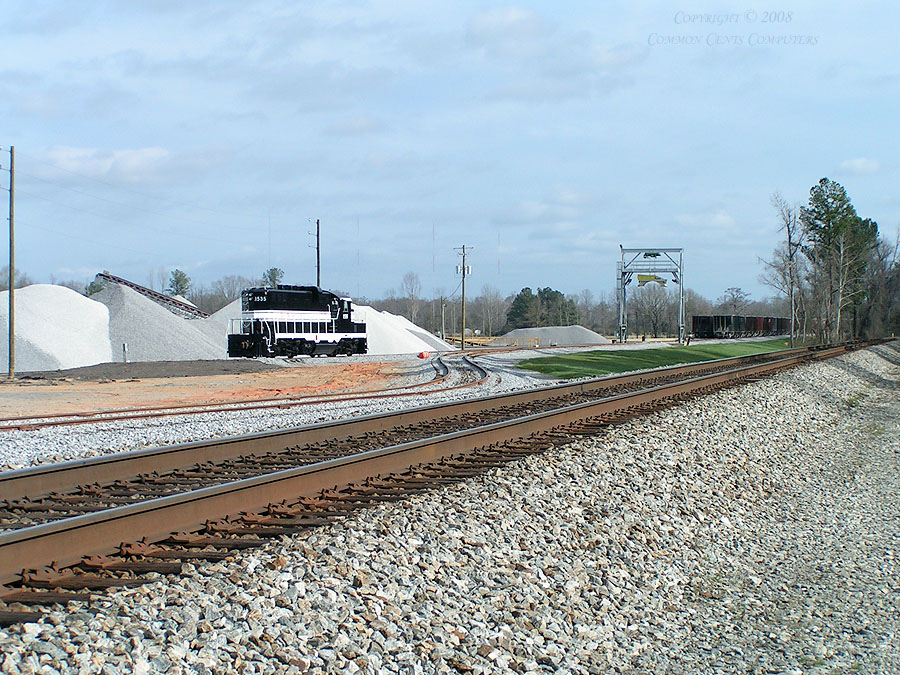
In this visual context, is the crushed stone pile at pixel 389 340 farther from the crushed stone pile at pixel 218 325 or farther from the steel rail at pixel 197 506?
the steel rail at pixel 197 506

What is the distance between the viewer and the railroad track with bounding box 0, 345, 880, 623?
468 centimetres

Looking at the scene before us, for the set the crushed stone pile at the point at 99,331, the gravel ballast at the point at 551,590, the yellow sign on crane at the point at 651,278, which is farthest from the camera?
the yellow sign on crane at the point at 651,278

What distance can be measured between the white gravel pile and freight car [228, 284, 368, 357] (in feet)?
25.5

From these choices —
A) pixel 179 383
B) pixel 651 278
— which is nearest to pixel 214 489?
pixel 179 383

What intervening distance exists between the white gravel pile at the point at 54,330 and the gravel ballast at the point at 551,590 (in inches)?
1324

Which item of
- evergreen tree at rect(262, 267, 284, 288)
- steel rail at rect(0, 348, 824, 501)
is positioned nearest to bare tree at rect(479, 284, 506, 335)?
evergreen tree at rect(262, 267, 284, 288)

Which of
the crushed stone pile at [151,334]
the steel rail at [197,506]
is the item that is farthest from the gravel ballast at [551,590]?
the crushed stone pile at [151,334]

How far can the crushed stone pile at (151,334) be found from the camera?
43.2 m

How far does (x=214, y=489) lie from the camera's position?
19.5 ft

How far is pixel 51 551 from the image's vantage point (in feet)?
15.4

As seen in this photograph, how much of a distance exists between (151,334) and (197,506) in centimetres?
4166

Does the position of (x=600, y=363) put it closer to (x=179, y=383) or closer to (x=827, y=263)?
(x=179, y=383)

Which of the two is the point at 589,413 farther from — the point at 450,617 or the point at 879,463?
the point at 450,617

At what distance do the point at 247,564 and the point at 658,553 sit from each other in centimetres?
397
